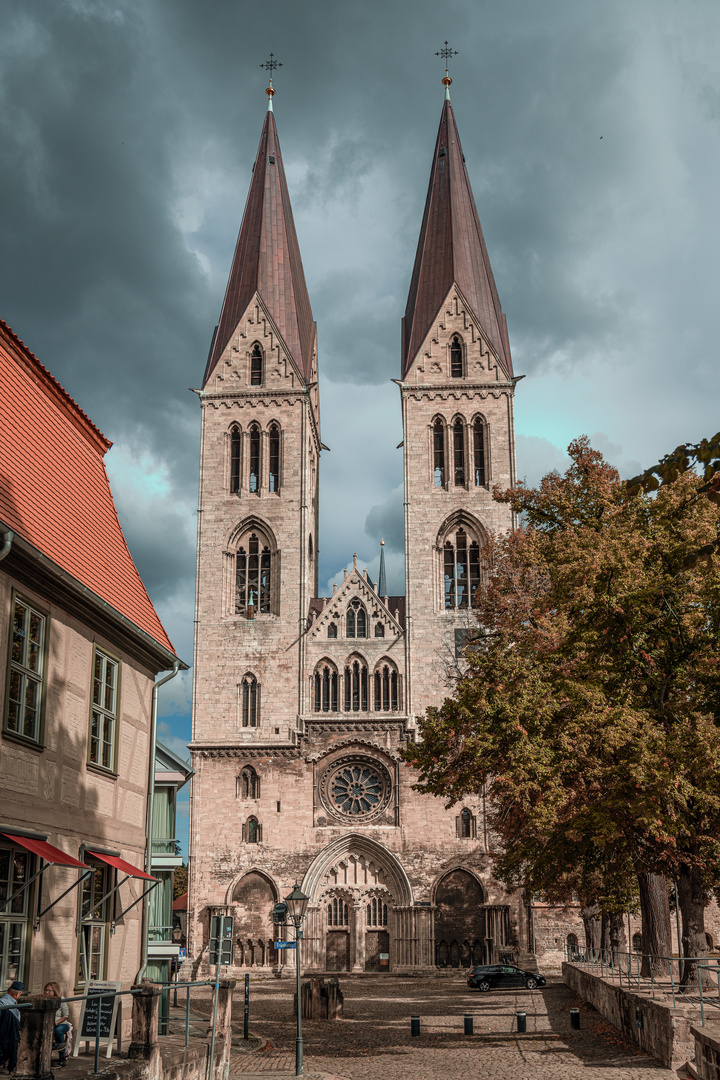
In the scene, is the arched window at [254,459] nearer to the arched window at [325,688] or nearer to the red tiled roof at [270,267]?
the red tiled roof at [270,267]

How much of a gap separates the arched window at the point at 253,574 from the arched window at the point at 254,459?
243 centimetres

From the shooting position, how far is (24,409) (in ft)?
49.1

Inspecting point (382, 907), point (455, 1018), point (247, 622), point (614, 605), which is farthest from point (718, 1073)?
point (247, 622)

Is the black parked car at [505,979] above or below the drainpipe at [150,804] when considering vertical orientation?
below

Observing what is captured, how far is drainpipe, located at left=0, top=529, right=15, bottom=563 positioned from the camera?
11.6 metres

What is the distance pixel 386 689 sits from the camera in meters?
46.1

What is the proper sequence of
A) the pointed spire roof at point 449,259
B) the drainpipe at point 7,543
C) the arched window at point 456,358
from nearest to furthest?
the drainpipe at point 7,543, the arched window at point 456,358, the pointed spire roof at point 449,259

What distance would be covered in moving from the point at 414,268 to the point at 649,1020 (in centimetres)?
4580

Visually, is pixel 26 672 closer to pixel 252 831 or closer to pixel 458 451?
pixel 252 831

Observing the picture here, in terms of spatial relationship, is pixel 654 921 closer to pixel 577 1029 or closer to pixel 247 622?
pixel 577 1029

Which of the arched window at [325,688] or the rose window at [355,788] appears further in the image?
the arched window at [325,688]

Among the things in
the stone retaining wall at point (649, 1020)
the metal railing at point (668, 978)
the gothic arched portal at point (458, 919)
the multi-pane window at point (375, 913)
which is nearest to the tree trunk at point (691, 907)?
the metal railing at point (668, 978)

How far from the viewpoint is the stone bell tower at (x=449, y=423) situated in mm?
46938

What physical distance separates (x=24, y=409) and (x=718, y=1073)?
12027 millimetres
